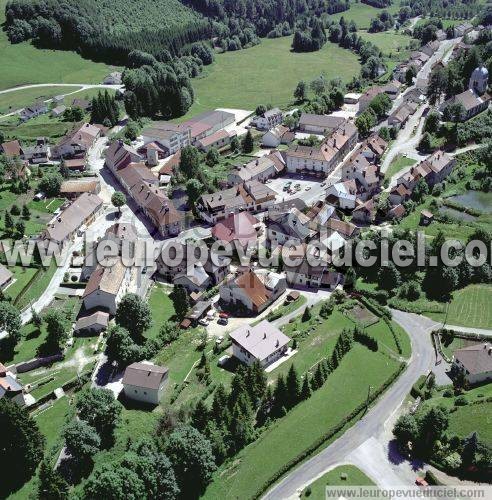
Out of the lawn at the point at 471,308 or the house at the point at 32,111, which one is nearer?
the lawn at the point at 471,308

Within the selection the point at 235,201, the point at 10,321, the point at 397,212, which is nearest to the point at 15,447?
the point at 10,321

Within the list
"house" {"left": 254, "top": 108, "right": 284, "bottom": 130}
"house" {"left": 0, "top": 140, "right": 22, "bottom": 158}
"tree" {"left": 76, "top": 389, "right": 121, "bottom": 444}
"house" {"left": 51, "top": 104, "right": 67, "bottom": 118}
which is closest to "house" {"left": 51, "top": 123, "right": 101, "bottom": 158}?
"house" {"left": 0, "top": 140, "right": 22, "bottom": 158}

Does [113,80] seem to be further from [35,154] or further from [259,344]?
[259,344]

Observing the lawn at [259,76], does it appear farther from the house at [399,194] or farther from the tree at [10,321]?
the tree at [10,321]

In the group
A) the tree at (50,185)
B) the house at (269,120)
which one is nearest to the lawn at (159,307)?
the tree at (50,185)

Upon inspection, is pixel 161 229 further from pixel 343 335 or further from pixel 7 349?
pixel 343 335

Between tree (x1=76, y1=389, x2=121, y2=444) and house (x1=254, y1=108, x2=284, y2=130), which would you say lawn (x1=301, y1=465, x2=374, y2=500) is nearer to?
tree (x1=76, y1=389, x2=121, y2=444)
